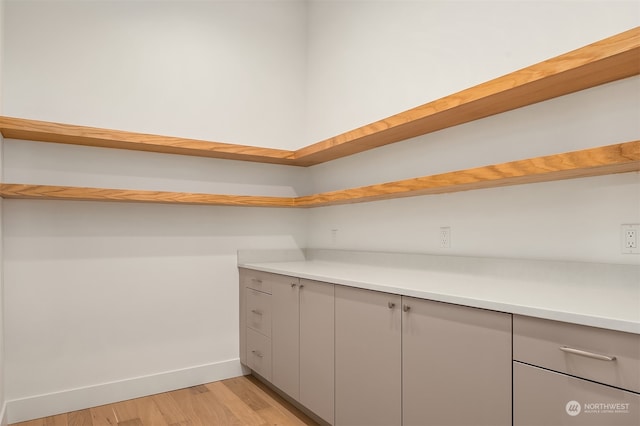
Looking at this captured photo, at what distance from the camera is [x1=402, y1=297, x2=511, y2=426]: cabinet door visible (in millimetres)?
1282

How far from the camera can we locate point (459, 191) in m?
2.12

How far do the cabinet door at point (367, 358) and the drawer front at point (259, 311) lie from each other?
77 centimetres

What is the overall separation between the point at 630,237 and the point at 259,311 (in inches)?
81.6

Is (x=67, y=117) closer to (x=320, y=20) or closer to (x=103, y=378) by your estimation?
(x=103, y=378)

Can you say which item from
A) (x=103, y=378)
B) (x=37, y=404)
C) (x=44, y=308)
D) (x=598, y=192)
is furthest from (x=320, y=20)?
(x=37, y=404)

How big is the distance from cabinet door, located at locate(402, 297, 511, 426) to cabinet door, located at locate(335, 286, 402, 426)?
66mm

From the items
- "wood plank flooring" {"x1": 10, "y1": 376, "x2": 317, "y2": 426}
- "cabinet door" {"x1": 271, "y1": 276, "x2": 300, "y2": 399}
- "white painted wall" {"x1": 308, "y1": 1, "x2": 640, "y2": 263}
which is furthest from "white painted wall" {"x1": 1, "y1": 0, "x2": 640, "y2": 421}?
"cabinet door" {"x1": 271, "y1": 276, "x2": 300, "y2": 399}

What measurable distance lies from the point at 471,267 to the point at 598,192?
645 mm

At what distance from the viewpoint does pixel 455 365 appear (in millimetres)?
1423

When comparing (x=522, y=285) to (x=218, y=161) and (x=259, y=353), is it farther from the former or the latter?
(x=218, y=161)

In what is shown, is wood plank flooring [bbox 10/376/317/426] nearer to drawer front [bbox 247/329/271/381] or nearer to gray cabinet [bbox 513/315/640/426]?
drawer front [bbox 247/329/271/381]

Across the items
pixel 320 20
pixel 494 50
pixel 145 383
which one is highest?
pixel 320 20

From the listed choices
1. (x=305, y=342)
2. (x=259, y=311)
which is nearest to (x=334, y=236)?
(x=259, y=311)

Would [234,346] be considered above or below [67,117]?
below
